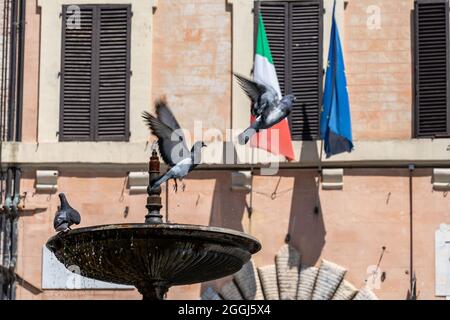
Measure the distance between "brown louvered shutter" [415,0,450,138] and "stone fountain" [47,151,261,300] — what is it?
638 centimetres

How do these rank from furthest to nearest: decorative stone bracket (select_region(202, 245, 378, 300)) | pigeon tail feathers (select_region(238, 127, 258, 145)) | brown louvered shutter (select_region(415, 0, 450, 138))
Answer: brown louvered shutter (select_region(415, 0, 450, 138)), decorative stone bracket (select_region(202, 245, 378, 300)), pigeon tail feathers (select_region(238, 127, 258, 145))

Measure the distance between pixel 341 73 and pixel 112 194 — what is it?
3796mm

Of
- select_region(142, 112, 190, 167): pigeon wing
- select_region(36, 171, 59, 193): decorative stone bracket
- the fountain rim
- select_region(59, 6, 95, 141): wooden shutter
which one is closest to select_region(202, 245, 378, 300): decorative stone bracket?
select_region(36, 171, 59, 193): decorative stone bracket

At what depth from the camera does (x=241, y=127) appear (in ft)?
103

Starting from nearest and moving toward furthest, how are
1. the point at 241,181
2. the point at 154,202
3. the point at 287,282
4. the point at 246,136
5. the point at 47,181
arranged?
the point at 154,202
the point at 246,136
the point at 287,282
the point at 241,181
the point at 47,181

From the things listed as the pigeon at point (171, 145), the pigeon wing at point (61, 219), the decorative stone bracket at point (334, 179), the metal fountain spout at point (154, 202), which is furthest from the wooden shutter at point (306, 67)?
the metal fountain spout at point (154, 202)

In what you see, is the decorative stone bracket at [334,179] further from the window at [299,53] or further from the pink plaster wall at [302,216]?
the window at [299,53]

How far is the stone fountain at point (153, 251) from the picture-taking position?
24703 millimetres

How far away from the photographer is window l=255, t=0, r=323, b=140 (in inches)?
1244

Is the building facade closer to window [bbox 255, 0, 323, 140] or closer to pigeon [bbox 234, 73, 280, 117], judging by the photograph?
window [bbox 255, 0, 323, 140]

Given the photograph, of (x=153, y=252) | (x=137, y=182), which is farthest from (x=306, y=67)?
(x=153, y=252)

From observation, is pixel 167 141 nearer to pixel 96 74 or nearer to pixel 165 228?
pixel 165 228

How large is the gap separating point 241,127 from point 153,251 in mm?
6885

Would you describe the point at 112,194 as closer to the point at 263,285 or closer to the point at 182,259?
the point at 263,285
